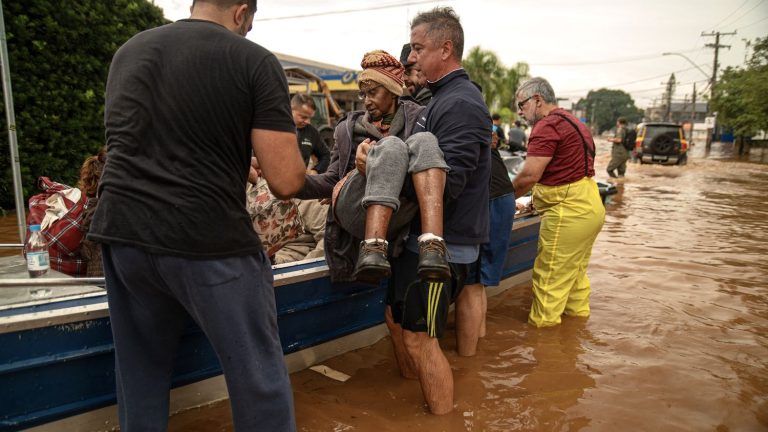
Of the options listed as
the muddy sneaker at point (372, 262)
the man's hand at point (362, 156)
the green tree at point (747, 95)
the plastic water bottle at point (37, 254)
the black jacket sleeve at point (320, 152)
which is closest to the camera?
the muddy sneaker at point (372, 262)

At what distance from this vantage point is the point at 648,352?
3.82 metres

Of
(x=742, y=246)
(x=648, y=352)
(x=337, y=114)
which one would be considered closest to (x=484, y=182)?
(x=648, y=352)

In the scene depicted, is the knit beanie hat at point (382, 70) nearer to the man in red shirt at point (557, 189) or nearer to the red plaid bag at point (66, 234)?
the man in red shirt at point (557, 189)

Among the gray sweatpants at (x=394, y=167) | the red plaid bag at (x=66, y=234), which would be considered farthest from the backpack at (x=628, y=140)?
the red plaid bag at (x=66, y=234)

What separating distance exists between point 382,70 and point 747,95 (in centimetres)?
2928

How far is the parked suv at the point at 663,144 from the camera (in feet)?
67.8

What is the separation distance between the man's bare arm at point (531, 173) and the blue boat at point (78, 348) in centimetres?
166

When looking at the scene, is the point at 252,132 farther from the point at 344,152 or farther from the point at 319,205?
the point at 319,205

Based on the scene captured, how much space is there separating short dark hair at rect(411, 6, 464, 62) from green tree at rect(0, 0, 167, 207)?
6532 millimetres

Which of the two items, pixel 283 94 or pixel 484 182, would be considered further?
pixel 484 182

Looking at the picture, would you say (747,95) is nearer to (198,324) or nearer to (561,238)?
(561,238)

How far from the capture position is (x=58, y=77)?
7500 millimetres

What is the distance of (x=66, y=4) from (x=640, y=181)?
15.5 metres

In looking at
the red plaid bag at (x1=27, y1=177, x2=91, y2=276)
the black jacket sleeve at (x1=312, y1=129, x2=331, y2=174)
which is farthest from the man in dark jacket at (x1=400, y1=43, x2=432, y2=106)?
the black jacket sleeve at (x1=312, y1=129, x2=331, y2=174)
